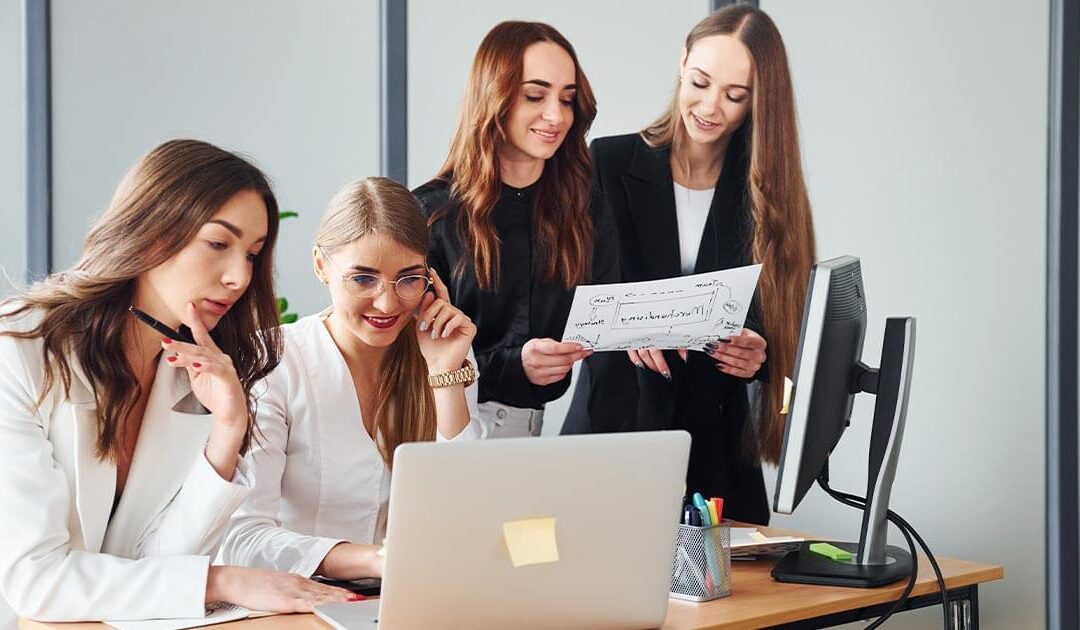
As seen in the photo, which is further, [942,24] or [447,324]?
[942,24]

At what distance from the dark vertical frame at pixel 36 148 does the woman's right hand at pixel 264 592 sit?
1170mm

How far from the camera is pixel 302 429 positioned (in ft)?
7.21

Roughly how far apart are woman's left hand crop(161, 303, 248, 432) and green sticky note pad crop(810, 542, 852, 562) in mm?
1047

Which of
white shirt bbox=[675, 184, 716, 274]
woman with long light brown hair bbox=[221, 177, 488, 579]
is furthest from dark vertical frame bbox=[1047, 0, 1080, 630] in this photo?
woman with long light brown hair bbox=[221, 177, 488, 579]

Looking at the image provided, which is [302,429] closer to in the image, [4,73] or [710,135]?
[4,73]

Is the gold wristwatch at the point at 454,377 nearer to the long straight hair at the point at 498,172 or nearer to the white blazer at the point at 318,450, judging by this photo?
the white blazer at the point at 318,450

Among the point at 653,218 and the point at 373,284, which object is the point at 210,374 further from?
the point at 653,218

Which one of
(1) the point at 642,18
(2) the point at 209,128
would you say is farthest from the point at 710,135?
(2) the point at 209,128

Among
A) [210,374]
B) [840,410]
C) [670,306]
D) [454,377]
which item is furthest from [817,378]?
[210,374]

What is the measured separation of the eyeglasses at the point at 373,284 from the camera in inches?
91.7

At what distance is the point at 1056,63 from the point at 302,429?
217cm

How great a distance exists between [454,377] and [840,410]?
0.83 metres

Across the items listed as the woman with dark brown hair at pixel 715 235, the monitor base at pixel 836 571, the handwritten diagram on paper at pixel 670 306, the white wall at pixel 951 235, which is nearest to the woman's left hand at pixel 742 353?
the woman with dark brown hair at pixel 715 235

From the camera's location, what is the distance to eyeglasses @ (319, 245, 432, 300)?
2330mm
